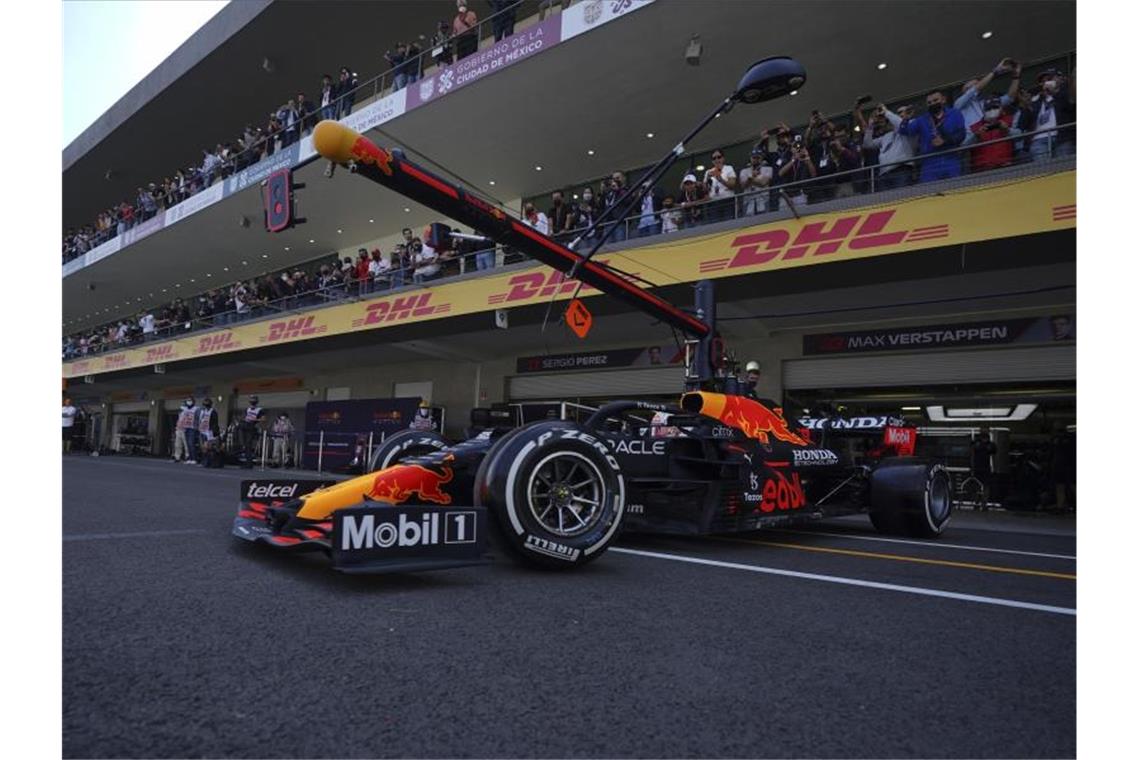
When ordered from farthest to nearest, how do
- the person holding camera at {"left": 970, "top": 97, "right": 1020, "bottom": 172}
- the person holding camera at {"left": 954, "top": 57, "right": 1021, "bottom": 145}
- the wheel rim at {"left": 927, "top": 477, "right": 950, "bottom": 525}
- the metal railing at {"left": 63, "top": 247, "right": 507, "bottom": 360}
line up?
the metal railing at {"left": 63, "top": 247, "right": 507, "bottom": 360} → the person holding camera at {"left": 954, "top": 57, "right": 1021, "bottom": 145} → the person holding camera at {"left": 970, "top": 97, "right": 1020, "bottom": 172} → the wheel rim at {"left": 927, "top": 477, "right": 950, "bottom": 525}

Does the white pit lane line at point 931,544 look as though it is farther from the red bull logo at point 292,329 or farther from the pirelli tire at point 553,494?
the red bull logo at point 292,329

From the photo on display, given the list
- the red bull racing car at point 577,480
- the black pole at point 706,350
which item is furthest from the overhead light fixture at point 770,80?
the black pole at point 706,350

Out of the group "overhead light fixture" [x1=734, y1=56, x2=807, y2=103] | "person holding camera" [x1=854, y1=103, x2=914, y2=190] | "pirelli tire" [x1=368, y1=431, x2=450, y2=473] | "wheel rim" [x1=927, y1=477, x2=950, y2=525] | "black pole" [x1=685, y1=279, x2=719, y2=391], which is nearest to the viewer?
"overhead light fixture" [x1=734, y1=56, x2=807, y2=103]

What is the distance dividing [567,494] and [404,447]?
76.4 inches

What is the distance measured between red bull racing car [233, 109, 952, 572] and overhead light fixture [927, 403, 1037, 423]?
6.19 meters

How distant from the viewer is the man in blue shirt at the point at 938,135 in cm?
814

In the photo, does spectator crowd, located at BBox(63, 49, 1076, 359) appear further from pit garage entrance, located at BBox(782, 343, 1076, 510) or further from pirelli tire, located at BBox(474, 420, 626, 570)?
pit garage entrance, located at BBox(782, 343, 1076, 510)

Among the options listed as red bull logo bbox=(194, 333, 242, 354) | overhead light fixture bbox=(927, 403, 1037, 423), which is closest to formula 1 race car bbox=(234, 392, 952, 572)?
overhead light fixture bbox=(927, 403, 1037, 423)

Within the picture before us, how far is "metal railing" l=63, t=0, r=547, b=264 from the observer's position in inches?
510

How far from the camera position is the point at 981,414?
11242mm

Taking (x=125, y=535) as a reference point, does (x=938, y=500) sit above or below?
below

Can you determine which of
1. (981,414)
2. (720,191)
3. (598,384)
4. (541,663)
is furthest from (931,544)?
(598,384)

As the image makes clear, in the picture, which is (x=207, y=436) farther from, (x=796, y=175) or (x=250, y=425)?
(x=796, y=175)

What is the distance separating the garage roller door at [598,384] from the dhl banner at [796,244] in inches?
154
